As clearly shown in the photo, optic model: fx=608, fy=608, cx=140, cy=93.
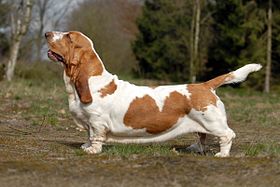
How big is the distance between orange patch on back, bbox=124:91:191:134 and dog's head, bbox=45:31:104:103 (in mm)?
634

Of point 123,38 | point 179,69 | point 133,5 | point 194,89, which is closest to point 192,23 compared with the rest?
point 179,69

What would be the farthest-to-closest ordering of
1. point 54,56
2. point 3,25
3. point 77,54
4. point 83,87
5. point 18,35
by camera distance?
point 3,25 < point 18,35 < point 54,56 < point 77,54 < point 83,87

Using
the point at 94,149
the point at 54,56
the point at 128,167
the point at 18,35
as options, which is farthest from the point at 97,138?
the point at 18,35

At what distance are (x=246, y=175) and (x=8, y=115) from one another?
978cm

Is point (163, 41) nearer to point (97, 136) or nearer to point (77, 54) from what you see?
point (77, 54)

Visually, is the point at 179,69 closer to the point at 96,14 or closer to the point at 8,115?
the point at 96,14

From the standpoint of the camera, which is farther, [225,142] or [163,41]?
[163,41]

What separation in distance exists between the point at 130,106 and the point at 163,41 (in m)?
40.6

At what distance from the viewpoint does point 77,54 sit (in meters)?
7.26

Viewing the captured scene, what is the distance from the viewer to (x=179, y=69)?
4822 centimetres

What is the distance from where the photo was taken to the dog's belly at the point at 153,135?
7125 millimetres

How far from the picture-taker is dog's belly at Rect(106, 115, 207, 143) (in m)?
7.12

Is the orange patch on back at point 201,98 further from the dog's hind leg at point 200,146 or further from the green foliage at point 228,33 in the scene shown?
the green foliage at point 228,33

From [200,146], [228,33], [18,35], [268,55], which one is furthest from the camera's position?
[228,33]
